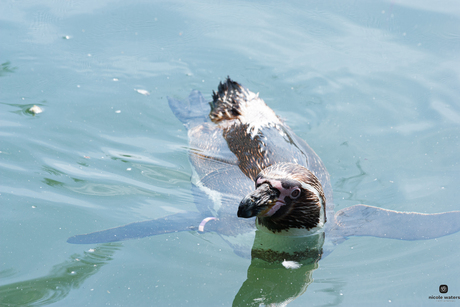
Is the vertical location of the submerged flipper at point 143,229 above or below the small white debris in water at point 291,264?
above

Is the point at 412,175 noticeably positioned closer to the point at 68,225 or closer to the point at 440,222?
the point at 440,222

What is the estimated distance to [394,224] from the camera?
3803 millimetres

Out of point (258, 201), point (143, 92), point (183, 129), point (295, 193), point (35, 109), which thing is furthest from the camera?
point (143, 92)

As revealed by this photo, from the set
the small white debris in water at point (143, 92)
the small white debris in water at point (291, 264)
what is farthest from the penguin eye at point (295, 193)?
the small white debris in water at point (143, 92)

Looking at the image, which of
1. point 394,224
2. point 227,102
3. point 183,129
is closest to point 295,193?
point 394,224

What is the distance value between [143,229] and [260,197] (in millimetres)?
983

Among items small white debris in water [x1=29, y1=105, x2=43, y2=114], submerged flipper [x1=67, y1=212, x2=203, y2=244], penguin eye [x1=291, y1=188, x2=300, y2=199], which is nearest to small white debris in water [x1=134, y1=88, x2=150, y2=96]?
small white debris in water [x1=29, y1=105, x2=43, y2=114]

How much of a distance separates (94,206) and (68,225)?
32 centimetres

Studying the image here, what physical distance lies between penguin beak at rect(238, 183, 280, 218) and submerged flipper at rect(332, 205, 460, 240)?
754 mm

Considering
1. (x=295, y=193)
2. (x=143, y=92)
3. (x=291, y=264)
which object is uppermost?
(x=295, y=193)

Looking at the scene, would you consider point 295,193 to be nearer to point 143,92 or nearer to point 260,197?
point 260,197

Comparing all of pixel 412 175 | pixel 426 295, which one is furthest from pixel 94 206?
pixel 412 175

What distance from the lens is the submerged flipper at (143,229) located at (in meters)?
3.54

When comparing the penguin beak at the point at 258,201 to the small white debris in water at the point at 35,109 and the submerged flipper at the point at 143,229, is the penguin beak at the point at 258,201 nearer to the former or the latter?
the submerged flipper at the point at 143,229
